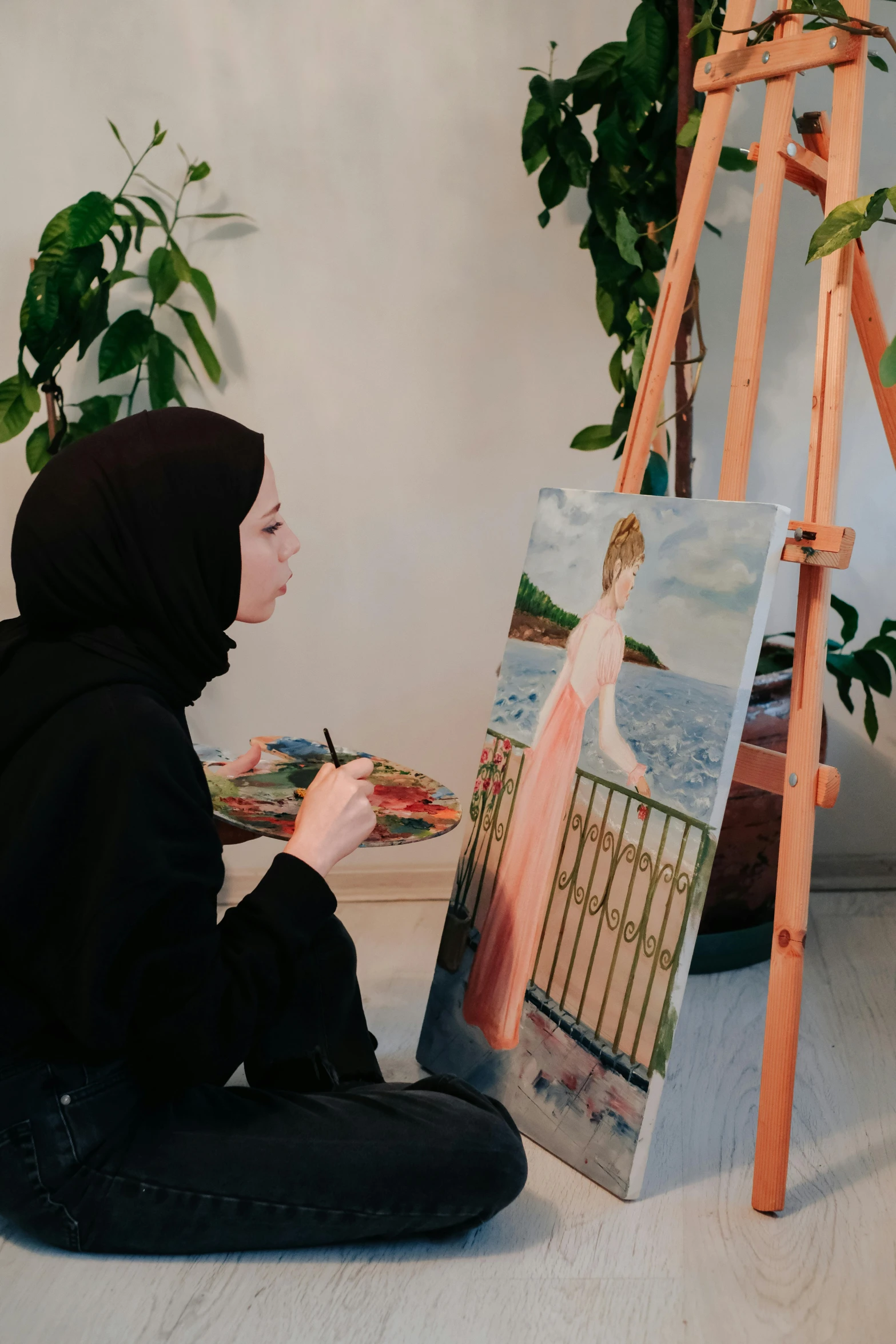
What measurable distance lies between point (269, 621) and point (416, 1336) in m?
1.40

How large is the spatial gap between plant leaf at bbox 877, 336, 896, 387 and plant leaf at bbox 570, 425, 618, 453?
85 centimetres

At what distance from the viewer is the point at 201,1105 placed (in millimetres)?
1252

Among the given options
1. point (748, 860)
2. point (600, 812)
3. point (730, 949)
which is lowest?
point (730, 949)

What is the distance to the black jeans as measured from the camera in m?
1.17

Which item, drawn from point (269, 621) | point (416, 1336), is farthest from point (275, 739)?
point (416, 1336)

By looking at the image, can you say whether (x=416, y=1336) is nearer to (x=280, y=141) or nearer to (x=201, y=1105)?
(x=201, y=1105)

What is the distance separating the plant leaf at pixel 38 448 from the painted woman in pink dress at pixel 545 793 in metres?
1.07

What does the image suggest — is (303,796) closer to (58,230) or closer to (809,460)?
(809,460)

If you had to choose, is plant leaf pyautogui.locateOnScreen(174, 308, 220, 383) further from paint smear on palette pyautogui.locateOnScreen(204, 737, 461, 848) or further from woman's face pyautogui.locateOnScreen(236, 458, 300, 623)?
woman's face pyautogui.locateOnScreen(236, 458, 300, 623)

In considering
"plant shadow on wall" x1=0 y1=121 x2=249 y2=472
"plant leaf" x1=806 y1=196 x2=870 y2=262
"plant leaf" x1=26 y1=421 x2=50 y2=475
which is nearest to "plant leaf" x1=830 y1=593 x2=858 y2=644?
"plant leaf" x1=806 y1=196 x2=870 y2=262

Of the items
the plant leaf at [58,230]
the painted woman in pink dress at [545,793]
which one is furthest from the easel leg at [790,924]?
the plant leaf at [58,230]

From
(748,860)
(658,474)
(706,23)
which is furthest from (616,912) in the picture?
(706,23)

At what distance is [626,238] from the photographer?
6.01 feet

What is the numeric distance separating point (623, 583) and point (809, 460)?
0.27 metres
